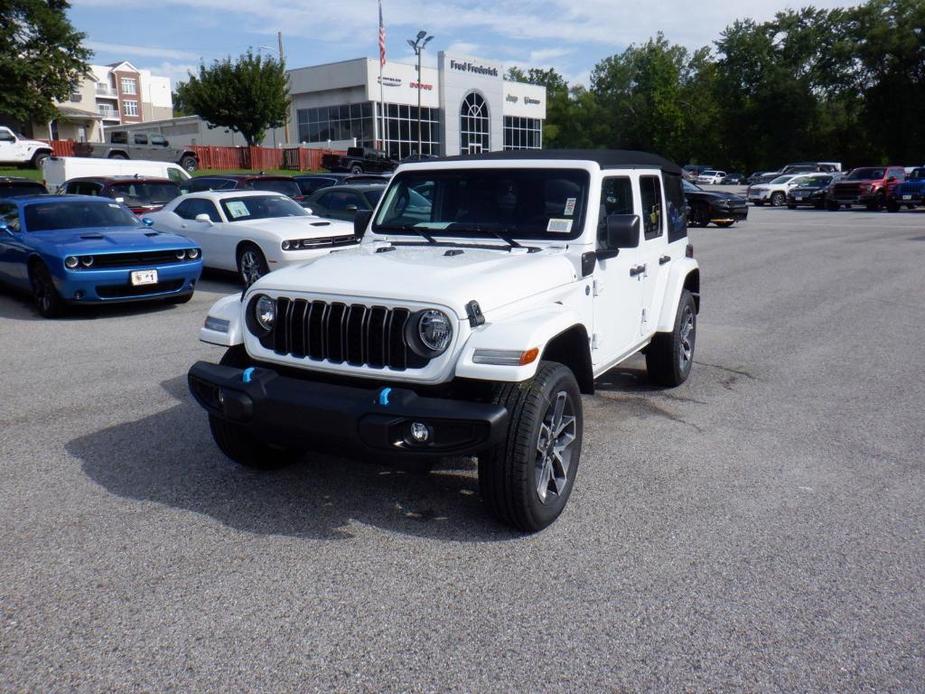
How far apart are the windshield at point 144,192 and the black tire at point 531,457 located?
1310 cm

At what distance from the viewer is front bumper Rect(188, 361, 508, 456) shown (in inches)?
140

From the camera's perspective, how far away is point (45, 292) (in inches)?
390

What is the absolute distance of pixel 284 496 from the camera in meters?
4.51

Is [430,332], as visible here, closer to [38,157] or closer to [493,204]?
[493,204]

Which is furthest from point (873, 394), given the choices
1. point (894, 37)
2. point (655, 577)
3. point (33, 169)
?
point (894, 37)

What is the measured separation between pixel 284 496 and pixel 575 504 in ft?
5.38

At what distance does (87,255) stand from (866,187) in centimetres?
3108

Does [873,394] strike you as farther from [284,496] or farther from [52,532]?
[52,532]

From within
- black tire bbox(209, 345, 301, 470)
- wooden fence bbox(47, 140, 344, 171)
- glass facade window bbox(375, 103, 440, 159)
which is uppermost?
glass facade window bbox(375, 103, 440, 159)

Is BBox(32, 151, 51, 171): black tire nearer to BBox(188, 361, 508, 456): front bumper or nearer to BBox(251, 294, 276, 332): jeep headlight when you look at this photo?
BBox(251, 294, 276, 332): jeep headlight

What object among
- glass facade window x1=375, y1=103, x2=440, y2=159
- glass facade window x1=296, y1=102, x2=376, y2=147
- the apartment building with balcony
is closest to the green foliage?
glass facade window x1=375, y1=103, x2=440, y2=159

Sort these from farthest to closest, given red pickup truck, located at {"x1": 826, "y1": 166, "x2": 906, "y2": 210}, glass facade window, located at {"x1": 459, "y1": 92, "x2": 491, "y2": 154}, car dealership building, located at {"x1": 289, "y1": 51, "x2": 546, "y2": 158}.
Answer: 1. glass facade window, located at {"x1": 459, "y1": 92, "x2": 491, "y2": 154}
2. car dealership building, located at {"x1": 289, "y1": 51, "x2": 546, "y2": 158}
3. red pickup truck, located at {"x1": 826, "y1": 166, "x2": 906, "y2": 210}

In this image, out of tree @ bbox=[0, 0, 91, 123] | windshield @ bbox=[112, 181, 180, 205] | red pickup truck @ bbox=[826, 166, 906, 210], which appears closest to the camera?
windshield @ bbox=[112, 181, 180, 205]

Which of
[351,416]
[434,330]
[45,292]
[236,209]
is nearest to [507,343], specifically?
[434,330]
